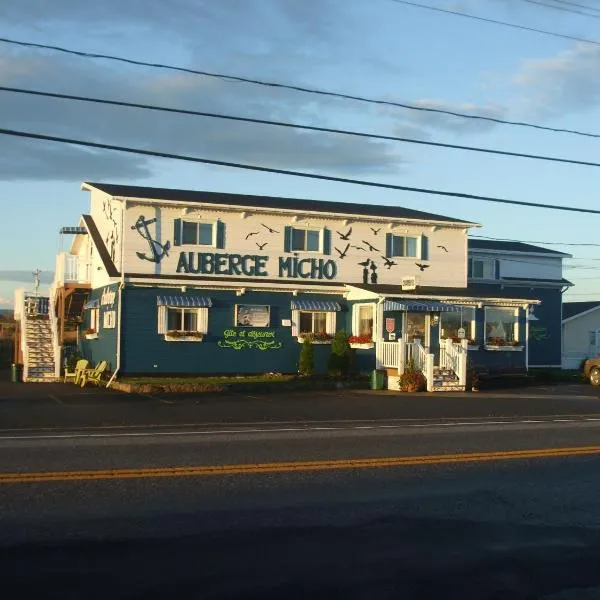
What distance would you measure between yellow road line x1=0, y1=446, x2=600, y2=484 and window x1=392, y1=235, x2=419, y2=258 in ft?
72.5

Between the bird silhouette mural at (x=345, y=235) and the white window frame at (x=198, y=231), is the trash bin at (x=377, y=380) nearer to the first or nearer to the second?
the bird silhouette mural at (x=345, y=235)

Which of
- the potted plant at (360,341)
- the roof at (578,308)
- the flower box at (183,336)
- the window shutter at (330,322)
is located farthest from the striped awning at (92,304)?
the roof at (578,308)

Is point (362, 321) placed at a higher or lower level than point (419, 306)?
lower

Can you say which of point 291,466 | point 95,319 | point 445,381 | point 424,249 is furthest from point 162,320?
point 291,466

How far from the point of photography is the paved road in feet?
22.8

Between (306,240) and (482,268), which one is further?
(482,268)

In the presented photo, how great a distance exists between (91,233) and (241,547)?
29.6 m

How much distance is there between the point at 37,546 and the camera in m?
7.65

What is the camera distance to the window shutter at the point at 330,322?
34.5m

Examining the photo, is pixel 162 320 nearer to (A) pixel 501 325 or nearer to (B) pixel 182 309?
(B) pixel 182 309

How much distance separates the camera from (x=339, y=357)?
107 ft

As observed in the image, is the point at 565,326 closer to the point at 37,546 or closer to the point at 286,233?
the point at 286,233

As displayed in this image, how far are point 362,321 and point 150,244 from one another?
8.29 m

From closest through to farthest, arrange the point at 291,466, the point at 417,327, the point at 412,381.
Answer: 1. the point at 291,466
2. the point at 412,381
3. the point at 417,327
